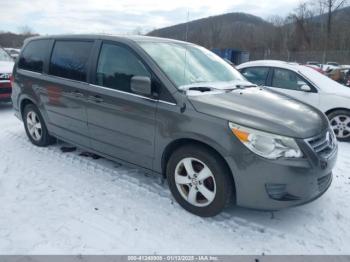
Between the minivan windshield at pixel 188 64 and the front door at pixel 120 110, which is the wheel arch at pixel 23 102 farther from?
the minivan windshield at pixel 188 64

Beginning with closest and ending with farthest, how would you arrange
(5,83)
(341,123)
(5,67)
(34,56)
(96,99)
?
(96,99)
(34,56)
(341,123)
(5,83)
(5,67)

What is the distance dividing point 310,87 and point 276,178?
14.2 ft

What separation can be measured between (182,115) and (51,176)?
2087 mm

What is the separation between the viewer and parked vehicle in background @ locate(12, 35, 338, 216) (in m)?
2.67

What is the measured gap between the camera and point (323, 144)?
2.94 meters

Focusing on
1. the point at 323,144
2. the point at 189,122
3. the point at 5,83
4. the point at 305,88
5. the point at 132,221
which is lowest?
the point at 132,221

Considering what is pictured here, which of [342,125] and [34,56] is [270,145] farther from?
[342,125]

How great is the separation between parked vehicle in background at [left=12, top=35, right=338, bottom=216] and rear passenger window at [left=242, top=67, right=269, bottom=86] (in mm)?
2905

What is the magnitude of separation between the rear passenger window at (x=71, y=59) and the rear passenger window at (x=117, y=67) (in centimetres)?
28

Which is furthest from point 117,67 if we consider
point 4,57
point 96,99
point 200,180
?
point 4,57

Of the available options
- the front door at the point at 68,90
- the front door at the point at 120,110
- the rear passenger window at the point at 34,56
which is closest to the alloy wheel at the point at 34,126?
the front door at the point at 68,90

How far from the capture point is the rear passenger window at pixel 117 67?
340 cm

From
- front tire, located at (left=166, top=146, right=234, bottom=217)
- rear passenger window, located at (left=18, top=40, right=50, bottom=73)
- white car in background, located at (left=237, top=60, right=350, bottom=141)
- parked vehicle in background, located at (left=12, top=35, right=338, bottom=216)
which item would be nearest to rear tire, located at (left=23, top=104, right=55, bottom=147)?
parked vehicle in background, located at (left=12, top=35, right=338, bottom=216)

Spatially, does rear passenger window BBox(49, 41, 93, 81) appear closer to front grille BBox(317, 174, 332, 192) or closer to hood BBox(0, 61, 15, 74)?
front grille BBox(317, 174, 332, 192)
